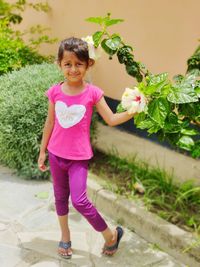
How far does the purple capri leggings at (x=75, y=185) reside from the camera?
3.14 metres

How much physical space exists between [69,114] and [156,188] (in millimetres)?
1428

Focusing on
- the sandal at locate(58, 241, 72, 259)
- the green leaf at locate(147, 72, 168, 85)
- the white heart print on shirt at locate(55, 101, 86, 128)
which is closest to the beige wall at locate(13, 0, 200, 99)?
the white heart print on shirt at locate(55, 101, 86, 128)

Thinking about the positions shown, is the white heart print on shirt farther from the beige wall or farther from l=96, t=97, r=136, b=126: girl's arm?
the beige wall

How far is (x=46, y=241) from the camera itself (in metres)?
3.63

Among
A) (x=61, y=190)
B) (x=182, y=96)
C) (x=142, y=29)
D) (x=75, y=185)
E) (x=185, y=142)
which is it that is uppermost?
(x=142, y=29)

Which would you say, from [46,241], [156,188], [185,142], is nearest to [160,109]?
[185,142]

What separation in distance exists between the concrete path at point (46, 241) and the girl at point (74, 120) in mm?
311

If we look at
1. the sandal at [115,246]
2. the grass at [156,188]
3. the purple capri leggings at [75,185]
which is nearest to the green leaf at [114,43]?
the purple capri leggings at [75,185]

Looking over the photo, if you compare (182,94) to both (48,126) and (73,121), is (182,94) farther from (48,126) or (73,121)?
(48,126)

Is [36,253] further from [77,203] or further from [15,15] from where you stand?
[15,15]

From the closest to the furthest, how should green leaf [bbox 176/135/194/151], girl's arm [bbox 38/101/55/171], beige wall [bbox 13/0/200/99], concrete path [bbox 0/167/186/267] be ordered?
green leaf [bbox 176/135/194/151]
girl's arm [bbox 38/101/55/171]
concrete path [bbox 0/167/186/267]
beige wall [bbox 13/0/200/99]

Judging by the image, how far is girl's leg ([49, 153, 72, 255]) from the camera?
3.25 metres

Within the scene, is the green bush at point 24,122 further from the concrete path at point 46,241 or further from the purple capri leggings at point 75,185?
the purple capri leggings at point 75,185

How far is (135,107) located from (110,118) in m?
0.52
